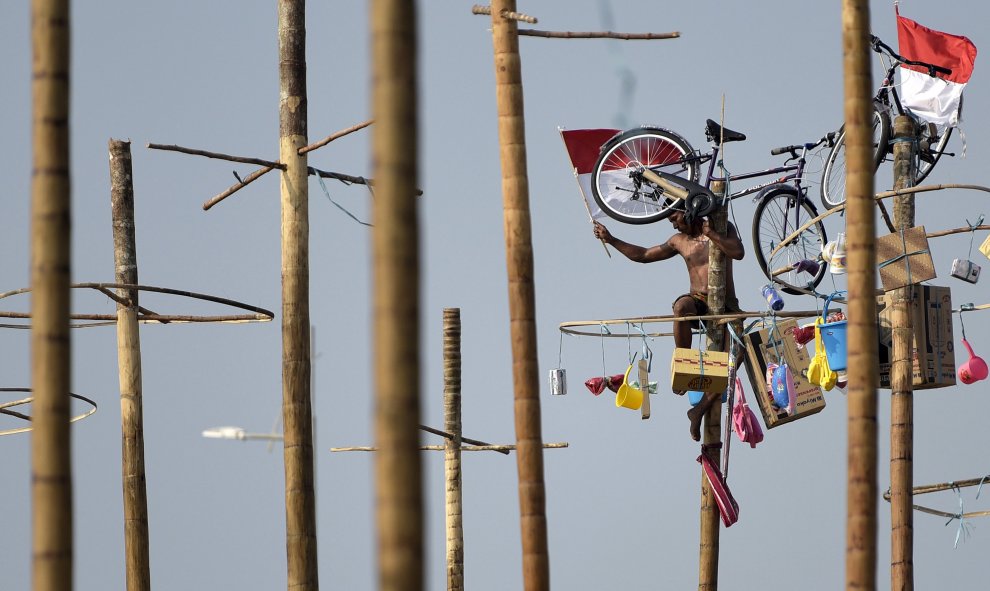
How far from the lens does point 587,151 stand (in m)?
19.3

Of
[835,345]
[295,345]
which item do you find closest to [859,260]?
[295,345]

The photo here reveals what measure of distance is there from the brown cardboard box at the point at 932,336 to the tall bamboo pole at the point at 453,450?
5.35 metres

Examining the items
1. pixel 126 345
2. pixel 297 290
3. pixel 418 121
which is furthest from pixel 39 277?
pixel 126 345

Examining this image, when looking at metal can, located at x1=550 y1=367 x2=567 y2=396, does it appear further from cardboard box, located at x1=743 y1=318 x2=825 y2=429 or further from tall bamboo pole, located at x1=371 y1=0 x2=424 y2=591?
tall bamboo pole, located at x1=371 y1=0 x2=424 y2=591

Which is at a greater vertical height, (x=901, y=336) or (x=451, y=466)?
(x=901, y=336)

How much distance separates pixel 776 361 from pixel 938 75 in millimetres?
3737

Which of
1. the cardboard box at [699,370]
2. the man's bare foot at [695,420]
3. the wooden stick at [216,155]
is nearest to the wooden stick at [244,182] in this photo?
the wooden stick at [216,155]

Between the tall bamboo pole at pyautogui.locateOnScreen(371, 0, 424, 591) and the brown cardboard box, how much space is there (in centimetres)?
1138

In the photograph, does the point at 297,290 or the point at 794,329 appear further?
the point at 794,329

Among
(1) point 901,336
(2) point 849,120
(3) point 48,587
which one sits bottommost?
(3) point 48,587

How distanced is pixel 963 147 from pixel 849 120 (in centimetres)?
784

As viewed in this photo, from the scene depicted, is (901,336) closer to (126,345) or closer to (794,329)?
(794,329)

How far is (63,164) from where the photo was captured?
30.6 ft

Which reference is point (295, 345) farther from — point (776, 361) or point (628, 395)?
point (776, 361)
